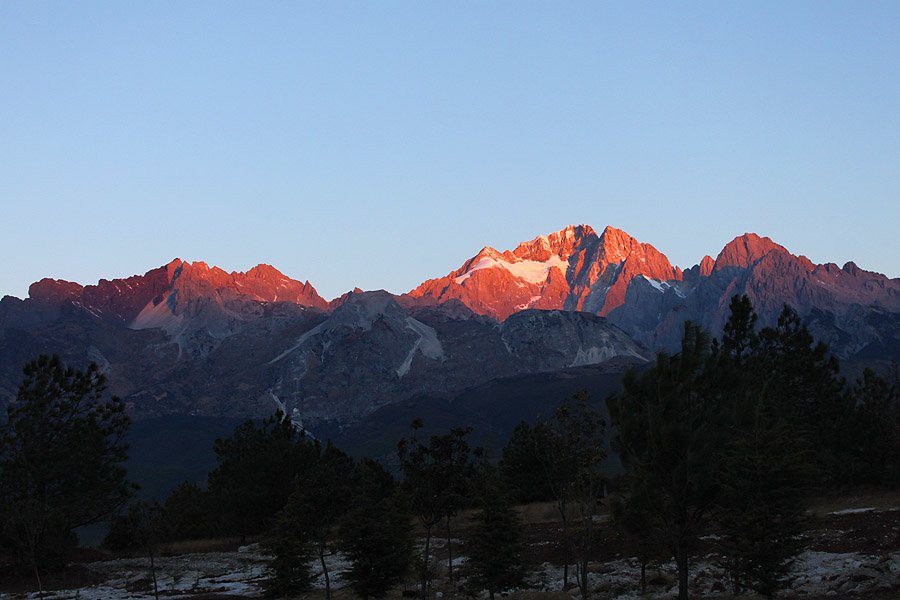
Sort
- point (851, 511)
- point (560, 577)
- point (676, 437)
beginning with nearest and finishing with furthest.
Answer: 1. point (676, 437)
2. point (560, 577)
3. point (851, 511)

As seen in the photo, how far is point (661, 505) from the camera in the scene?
96.2 feet

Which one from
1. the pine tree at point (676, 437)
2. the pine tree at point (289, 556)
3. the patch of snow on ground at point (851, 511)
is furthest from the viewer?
the patch of snow on ground at point (851, 511)

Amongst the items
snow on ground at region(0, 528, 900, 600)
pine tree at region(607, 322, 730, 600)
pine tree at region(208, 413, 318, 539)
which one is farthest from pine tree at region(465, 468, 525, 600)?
pine tree at region(208, 413, 318, 539)

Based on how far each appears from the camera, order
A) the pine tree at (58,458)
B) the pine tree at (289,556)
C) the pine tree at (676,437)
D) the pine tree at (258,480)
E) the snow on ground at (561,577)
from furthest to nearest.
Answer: the pine tree at (258,480), the pine tree at (58,458), the pine tree at (289,556), the snow on ground at (561,577), the pine tree at (676,437)

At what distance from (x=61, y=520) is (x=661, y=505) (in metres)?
40.3

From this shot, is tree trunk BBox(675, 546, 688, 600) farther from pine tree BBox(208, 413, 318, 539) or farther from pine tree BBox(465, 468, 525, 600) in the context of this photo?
pine tree BBox(208, 413, 318, 539)

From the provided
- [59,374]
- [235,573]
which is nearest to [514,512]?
[235,573]

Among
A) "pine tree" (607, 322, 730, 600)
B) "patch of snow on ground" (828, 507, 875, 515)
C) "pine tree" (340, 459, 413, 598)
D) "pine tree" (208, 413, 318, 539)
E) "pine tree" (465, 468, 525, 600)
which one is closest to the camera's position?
"pine tree" (607, 322, 730, 600)

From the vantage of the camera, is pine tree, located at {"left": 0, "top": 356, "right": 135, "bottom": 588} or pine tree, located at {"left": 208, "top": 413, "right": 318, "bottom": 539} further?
pine tree, located at {"left": 208, "top": 413, "right": 318, "bottom": 539}

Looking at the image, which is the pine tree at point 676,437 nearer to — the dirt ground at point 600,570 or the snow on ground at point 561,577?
the snow on ground at point 561,577

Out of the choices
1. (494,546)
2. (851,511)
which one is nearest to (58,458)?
(494,546)

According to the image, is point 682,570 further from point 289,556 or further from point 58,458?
point 58,458

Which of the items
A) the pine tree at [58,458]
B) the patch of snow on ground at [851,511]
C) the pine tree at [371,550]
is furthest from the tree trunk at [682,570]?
the pine tree at [58,458]

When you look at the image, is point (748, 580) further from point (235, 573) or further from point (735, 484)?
point (235, 573)
